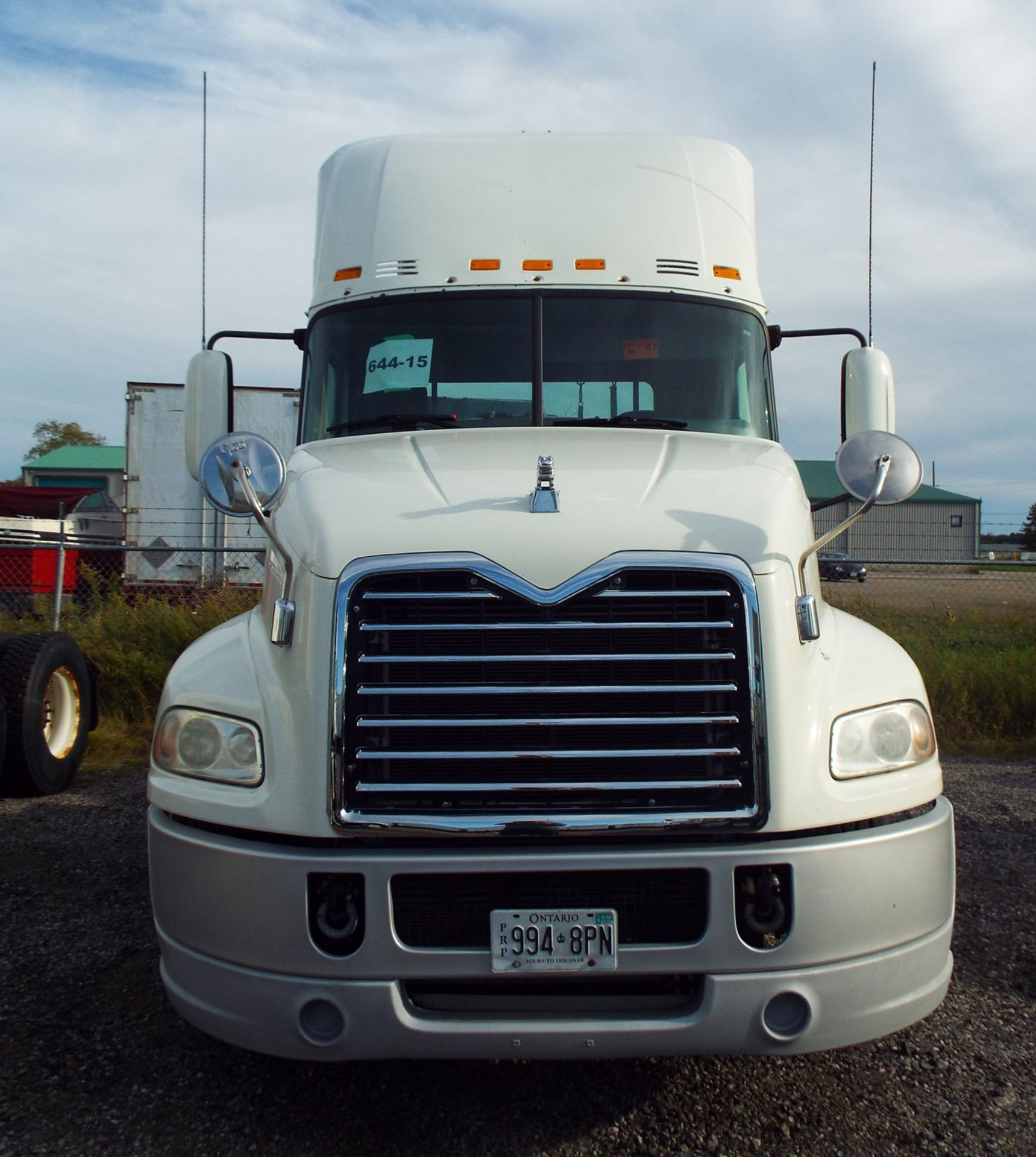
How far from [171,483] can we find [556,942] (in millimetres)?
12373

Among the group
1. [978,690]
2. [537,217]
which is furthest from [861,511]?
[978,690]

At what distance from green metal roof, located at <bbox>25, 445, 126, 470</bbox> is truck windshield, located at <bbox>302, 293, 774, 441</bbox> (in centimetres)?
4987

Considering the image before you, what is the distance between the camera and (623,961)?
2641 mm

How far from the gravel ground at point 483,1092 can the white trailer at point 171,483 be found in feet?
29.9

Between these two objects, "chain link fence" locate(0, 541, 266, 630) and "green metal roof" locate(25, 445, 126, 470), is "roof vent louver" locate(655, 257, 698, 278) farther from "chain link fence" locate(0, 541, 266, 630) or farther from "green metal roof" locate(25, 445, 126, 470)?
"green metal roof" locate(25, 445, 126, 470)

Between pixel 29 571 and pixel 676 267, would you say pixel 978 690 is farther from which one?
pixel 29 571

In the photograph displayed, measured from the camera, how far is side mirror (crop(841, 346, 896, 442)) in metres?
4.77

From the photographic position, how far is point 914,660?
8.91 meters

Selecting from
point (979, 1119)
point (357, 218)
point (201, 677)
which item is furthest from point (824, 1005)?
point (357, 218)

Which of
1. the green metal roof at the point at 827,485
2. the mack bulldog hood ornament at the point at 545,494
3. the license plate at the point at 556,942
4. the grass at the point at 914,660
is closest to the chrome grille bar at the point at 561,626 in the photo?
the mack bulldog hood ornament at the point at 545,494

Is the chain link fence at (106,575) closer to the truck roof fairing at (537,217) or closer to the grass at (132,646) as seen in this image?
the grass at (132,646)

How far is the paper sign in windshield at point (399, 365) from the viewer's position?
4391mm

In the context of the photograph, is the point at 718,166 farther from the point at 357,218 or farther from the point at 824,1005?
the point at 824,1005

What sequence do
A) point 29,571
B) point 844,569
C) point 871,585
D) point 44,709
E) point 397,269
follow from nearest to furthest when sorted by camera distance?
1. point 397,269
2. point 44,709
3. point 871,585
4. point 844,569
5. point 29,571
